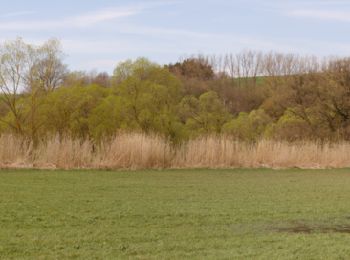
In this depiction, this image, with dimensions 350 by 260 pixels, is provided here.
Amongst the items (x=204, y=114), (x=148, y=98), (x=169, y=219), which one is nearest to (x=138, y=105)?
(x=148, y=98)

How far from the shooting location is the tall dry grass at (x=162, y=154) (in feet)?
49.8

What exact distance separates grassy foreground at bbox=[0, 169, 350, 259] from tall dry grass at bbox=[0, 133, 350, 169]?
3.23 metres

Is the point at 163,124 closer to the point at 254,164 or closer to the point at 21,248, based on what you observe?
the point at 254,164

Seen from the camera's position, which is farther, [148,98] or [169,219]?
[148,98]

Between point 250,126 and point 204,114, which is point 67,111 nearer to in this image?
point 204,114

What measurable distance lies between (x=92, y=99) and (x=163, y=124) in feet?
9.53

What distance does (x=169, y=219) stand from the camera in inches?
267

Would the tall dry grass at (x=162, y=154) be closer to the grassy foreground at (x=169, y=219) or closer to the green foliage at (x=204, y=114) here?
the grassy foreground at (x=169, y=219)

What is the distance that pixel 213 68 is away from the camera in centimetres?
5047

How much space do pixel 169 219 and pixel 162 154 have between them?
31.0 ft

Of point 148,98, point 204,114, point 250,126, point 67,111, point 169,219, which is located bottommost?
point 169,219

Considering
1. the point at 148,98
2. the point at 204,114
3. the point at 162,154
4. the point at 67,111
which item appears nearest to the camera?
the point at 162,154

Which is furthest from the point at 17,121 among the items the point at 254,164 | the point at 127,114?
the point at 254,164

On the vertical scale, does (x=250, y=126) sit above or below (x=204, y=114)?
below
